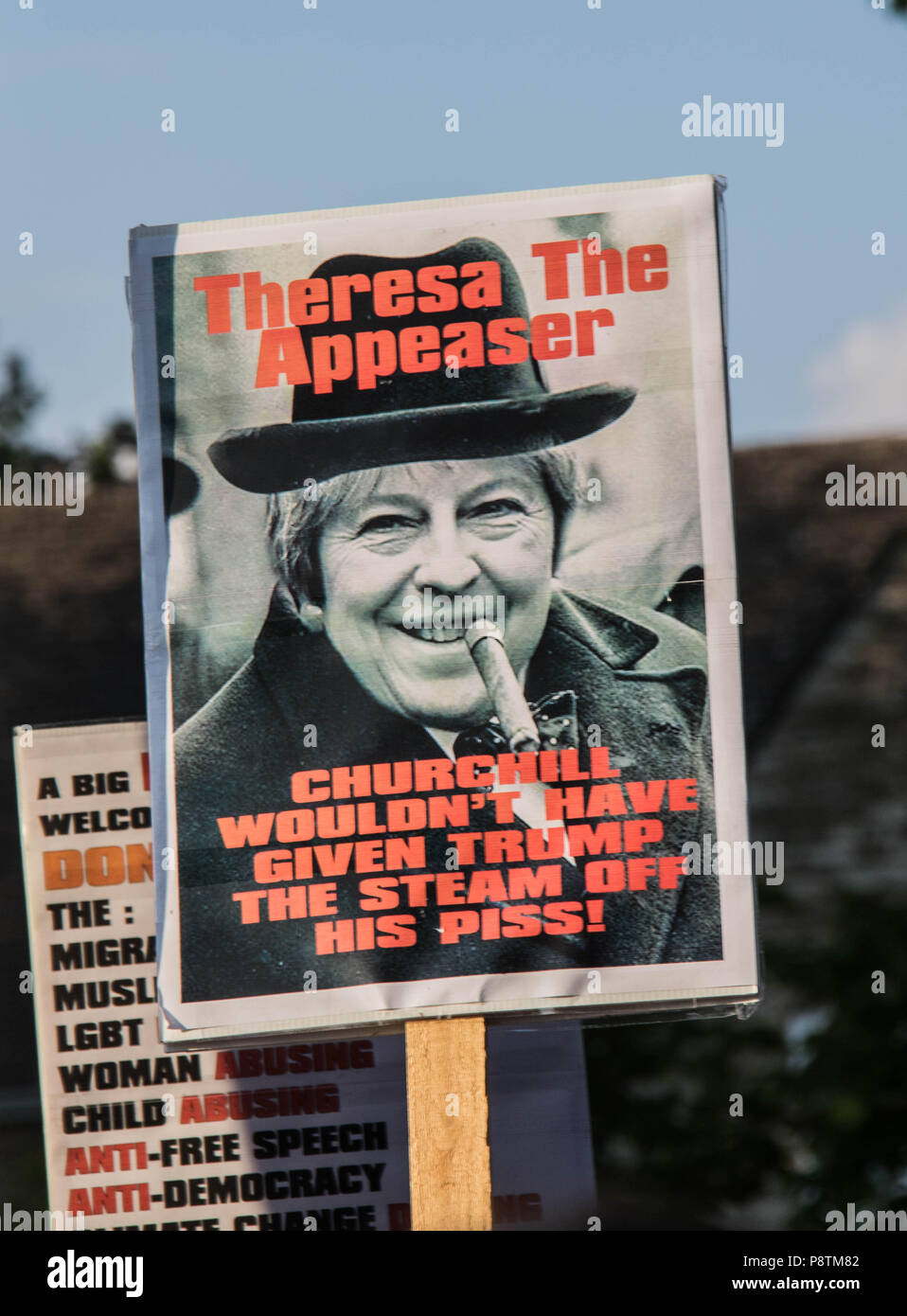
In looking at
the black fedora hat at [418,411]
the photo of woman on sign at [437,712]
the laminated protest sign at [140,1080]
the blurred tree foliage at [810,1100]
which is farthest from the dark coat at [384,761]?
the blurred tree foliage at [810,1100]

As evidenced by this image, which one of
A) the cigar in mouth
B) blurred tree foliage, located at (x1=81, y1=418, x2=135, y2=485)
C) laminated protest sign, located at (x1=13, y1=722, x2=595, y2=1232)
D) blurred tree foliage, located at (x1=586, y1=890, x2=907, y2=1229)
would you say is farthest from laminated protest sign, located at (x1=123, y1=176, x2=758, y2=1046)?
blurred tree foliage, located at (x1=81, y1=418, x2=135, y2=485)

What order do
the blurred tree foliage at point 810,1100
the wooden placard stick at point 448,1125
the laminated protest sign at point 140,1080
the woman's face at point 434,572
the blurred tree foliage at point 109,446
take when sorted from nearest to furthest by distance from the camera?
the wooden placard stick at point 448,1125
the woman's face at point 434,572
the laminated protest sign at point 140,1080
the blurred tree foliage at point 810,1100
the blurred tree foliage at point 109,446

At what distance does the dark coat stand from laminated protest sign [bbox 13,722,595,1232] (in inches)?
31.1

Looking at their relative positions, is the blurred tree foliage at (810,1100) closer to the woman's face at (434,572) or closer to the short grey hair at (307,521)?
the woman's face at (434,572)

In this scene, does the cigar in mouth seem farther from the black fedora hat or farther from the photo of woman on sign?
the black fedora hat

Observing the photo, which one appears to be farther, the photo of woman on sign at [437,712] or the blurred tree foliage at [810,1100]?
the blurred tree foliage at [810,1100]

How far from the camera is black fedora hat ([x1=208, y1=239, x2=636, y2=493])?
10.3 ft

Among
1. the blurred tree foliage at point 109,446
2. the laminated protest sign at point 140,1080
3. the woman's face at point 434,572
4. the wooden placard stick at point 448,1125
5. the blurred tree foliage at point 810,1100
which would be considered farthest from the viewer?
the blurred tree foliage at point 109,446

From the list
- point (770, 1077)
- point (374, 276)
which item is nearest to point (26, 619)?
point (770, 1077)

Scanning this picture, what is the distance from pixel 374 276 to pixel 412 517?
0.51m

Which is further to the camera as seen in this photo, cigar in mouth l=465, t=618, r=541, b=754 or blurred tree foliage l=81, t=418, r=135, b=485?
blurred tree foliage l=81, t=418, r=135, b=485

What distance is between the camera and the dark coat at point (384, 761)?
10.1ft

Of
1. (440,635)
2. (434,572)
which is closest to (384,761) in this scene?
(440,635)
